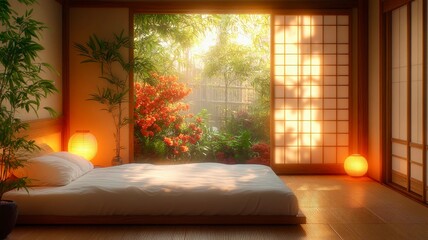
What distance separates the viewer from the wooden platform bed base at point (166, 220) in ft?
14.3

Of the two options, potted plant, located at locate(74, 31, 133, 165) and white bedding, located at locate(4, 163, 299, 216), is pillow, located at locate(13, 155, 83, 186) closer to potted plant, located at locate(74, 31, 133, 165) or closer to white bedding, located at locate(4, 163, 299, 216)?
white bedding, located at locate(4, 163, 299, 216)

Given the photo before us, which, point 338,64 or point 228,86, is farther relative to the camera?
point 228,86

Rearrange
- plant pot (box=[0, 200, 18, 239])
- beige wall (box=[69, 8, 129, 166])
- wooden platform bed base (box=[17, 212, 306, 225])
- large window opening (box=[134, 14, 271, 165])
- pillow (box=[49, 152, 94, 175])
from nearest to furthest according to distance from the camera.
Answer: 1. plant pot (box=[0, 200, 18, 239])
2. wooden platform bed base (box=[17, 212, 306, 225])
3. pillow (box=[49, 152, 94, 175])
4. beige wall (box=[69, 8, 129, 166])
5. large window opening (box=[134, 14, 271, 165])

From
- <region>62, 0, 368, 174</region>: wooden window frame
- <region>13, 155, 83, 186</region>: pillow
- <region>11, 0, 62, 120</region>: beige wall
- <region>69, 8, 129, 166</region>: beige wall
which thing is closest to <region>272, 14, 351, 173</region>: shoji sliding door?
<region>62, 0, 368, 174</region>: wooden window frame

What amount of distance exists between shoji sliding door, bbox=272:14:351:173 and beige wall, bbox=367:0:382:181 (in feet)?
1.40

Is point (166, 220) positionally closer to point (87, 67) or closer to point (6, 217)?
point (6, 217)

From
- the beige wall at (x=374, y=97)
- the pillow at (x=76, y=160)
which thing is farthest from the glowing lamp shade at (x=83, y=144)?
the beige wall at (x=374, y=97)

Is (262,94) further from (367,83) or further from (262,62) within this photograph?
(367,83)

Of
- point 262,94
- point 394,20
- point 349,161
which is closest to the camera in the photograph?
point 394,20

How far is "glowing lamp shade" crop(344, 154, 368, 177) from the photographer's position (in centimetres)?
689

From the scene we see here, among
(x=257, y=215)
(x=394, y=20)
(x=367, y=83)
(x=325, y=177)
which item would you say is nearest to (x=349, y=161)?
(x=325, y=177)

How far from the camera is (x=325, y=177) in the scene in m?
7.09

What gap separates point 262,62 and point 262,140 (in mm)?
1526

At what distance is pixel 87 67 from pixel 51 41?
2.32 feet
